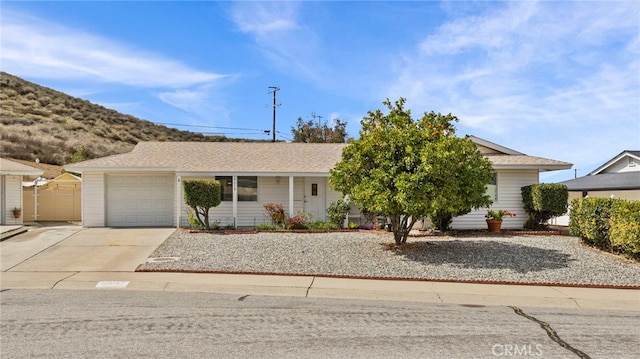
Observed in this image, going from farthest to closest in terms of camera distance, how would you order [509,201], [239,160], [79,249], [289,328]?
[239,160]
[509,201]
[79,249]
[289,328]

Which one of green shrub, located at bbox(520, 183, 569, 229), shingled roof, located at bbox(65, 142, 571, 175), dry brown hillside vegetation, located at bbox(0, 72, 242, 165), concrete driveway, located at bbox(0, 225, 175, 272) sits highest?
dry brown hillside vegetation, located at bbox(0, 72, 242, 165)

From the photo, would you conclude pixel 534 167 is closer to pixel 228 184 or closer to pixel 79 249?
pixel 228 184

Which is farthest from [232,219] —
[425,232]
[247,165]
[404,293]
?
[404,293]

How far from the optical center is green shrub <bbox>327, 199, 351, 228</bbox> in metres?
18.7

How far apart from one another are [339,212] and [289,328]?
473 inches

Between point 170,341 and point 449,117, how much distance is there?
1033 centimetres

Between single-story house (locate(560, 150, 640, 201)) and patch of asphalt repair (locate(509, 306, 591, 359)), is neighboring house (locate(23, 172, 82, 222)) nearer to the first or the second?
patch of asphalt repair (locate(509, 306, 591, 359))

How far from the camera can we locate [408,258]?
1280cm

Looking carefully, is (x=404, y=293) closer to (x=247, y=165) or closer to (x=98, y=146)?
(x=247, y=165)

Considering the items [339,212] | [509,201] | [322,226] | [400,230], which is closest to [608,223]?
[400,230]

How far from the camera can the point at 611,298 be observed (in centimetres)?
950

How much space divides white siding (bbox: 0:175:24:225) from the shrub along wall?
21.2m

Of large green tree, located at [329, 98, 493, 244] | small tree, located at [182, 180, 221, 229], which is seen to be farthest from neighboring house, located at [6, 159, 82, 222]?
large green tree, located at [329, 98, 493, 244]

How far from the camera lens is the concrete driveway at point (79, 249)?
1182cm
